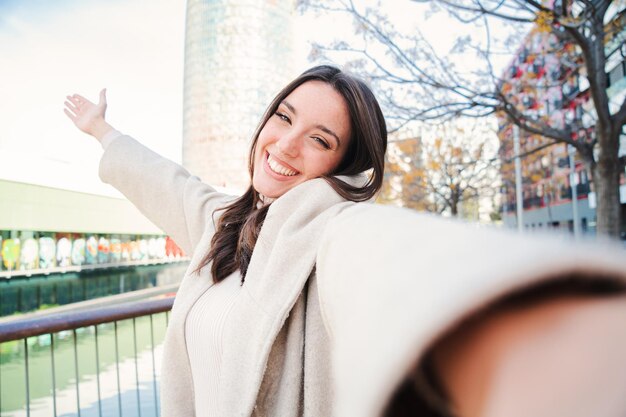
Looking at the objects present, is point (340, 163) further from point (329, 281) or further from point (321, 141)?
point (329, 281)

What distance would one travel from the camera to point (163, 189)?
2.10 m

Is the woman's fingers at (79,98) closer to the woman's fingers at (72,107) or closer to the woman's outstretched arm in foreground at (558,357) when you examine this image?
the woman's fingers at (72,107)

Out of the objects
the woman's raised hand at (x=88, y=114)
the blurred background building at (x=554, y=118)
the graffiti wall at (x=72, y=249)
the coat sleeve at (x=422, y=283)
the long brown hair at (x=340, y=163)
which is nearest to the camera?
the coat sleeve at (x=422, y=283)

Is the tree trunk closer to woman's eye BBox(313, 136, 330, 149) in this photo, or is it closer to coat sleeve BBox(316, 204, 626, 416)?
woman's eye BBox(313, 136, 330, 149)

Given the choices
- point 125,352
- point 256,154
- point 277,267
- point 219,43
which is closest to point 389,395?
point 277,267

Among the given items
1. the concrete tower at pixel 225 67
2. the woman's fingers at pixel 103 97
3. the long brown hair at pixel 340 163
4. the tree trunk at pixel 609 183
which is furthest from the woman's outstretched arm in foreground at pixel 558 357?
the concrete tower at pixel 225 67

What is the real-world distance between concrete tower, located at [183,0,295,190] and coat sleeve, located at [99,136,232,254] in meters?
54.1

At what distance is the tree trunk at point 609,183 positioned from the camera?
466cm

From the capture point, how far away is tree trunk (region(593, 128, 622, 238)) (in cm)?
466

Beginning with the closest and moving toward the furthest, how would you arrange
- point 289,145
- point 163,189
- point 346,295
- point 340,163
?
point 346,295
point 289,145
point 340,163
point 163,189

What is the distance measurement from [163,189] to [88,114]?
840 millimetres

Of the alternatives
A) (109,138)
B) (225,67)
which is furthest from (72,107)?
(225,67)

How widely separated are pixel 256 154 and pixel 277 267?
785 millimetres

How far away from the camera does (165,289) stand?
21781 millimetres
